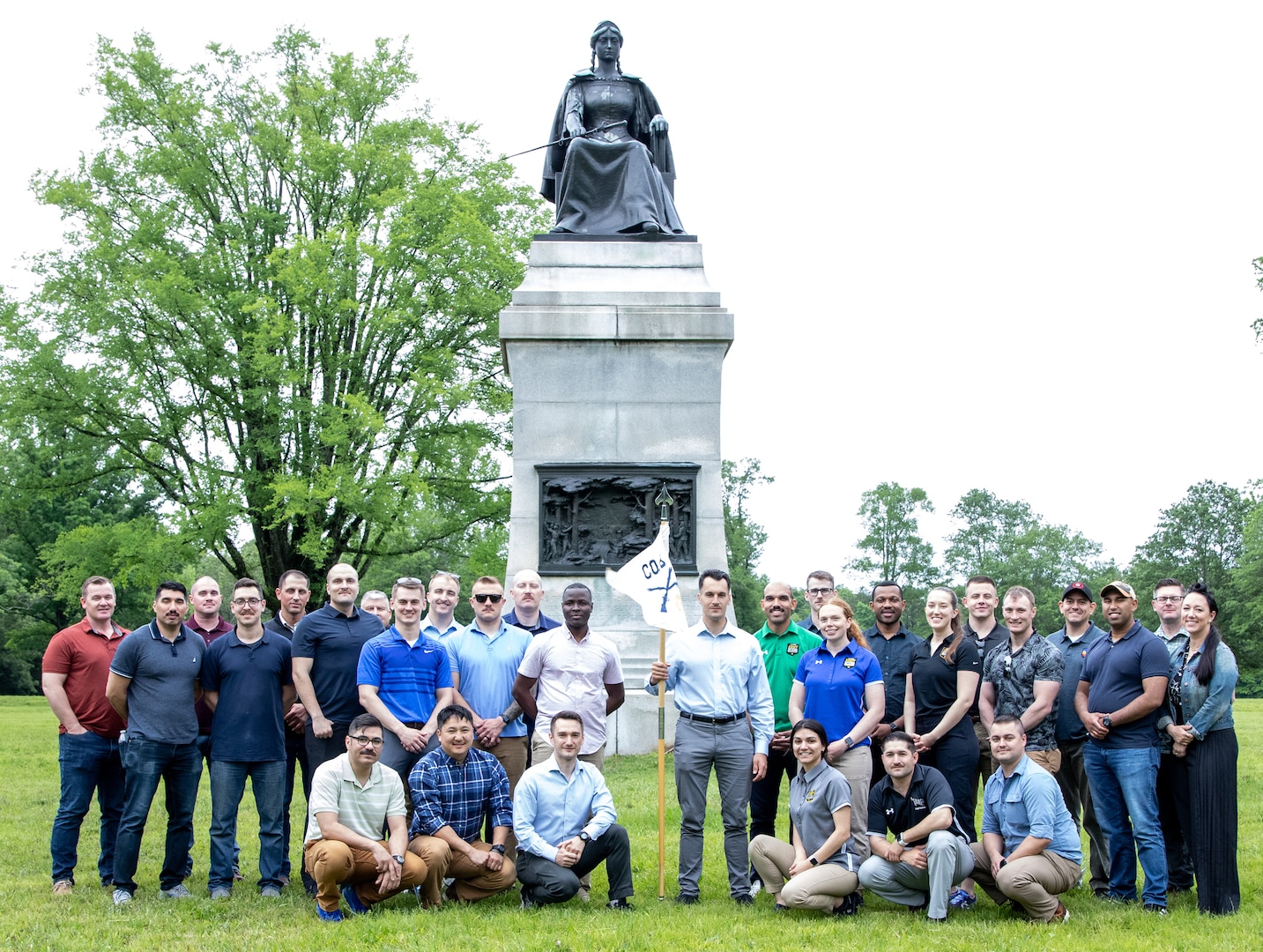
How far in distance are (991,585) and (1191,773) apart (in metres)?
1.48

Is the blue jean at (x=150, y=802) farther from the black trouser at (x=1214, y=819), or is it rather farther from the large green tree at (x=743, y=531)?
the large green tree at (x=743, y=531)

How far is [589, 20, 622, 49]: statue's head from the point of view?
50.9ft

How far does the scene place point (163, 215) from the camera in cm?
2419

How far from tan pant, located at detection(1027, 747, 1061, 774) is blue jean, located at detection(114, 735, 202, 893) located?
15.8ft

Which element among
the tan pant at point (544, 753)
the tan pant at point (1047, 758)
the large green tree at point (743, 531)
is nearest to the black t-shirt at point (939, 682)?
the tan pant at point (1047, 758)

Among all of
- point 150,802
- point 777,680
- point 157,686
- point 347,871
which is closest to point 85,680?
point 157,686

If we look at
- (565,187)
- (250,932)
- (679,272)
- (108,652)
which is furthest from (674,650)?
(565,187)

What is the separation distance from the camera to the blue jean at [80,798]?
7730mm

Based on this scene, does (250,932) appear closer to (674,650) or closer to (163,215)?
(674,650)

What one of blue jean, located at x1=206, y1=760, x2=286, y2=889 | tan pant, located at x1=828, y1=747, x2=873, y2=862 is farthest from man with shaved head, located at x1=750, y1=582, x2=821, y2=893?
blue jean, located at x1=206, y1=760, x2=286, y2=889

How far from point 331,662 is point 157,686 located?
0.98 meters

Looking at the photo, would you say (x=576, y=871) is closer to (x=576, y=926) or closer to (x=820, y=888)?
(x=576, y=926)

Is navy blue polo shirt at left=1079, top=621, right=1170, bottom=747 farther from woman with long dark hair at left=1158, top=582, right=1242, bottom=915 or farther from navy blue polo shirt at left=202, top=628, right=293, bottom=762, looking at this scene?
navy blue polo shirt at left=202, top=628, right=293, bottom=762

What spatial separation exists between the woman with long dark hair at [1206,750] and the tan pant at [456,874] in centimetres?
369
